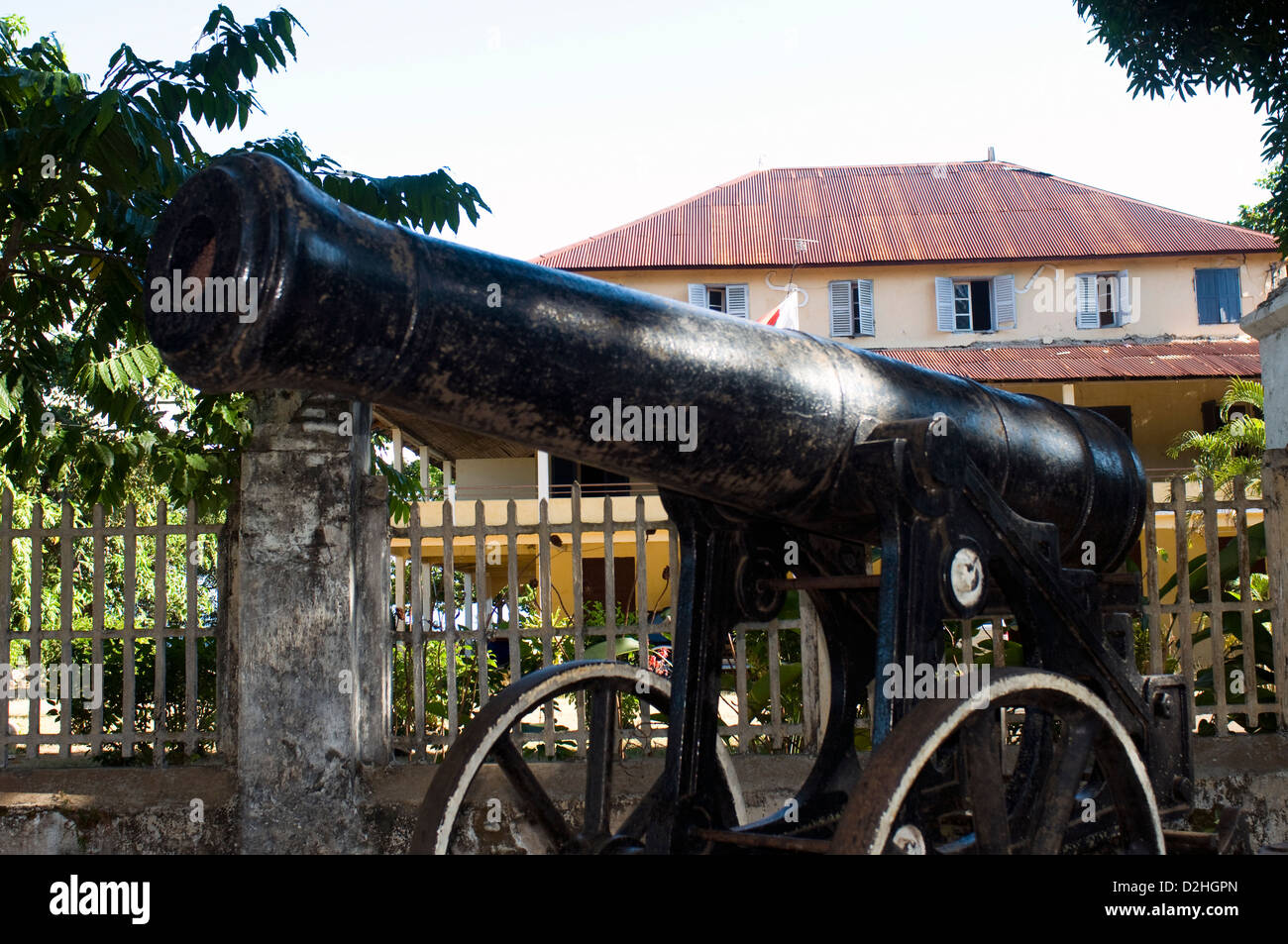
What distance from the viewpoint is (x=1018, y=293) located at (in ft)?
72.3

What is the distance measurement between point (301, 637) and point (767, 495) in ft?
9.67

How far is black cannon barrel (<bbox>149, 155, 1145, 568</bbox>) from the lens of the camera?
2.00 metres

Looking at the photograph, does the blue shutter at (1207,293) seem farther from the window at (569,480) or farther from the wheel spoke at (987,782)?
the wheel spoke at (987,782)

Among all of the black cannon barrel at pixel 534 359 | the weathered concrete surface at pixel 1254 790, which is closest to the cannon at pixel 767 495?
the black cannon barrel at pixel 534 359

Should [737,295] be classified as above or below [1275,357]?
above

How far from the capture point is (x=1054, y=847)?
2.84 metres

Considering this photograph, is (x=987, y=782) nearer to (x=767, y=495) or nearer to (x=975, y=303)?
(x=767, y=495)

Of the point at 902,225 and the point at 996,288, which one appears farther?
the point at 902,225

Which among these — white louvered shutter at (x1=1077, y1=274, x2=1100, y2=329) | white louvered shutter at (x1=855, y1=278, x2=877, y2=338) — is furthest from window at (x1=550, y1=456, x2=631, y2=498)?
white louvered shutter at (x1=1077, y1=274, x2=1100, y2=329)

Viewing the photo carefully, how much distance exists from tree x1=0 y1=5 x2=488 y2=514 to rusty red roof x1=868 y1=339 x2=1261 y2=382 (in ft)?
47.4

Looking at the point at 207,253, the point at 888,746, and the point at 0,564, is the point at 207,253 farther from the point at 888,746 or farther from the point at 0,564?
the point at 0,564

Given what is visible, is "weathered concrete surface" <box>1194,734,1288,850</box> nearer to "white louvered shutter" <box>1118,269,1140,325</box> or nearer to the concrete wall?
the concrete wall

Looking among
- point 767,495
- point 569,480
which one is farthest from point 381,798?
point 569,480

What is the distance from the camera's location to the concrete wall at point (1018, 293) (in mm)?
21906
